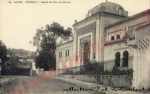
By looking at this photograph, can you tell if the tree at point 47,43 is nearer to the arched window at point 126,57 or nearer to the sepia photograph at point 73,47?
the sepia photograph at point 73,47

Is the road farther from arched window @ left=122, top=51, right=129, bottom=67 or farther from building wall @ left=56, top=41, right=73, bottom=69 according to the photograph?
arched window @ left=122, top=51, right=129, bottom=67

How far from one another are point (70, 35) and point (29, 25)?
0.78 ft

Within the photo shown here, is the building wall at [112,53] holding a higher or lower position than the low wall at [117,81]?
higher

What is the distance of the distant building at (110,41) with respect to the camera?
1.74 m

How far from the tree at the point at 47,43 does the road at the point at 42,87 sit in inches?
3.6

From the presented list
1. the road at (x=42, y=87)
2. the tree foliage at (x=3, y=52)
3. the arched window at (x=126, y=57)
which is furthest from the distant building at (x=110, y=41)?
the tree foliage at (x=3, y=52)

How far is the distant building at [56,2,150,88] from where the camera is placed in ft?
5.70

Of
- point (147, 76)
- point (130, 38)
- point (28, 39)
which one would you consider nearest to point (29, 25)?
point (28, 39)

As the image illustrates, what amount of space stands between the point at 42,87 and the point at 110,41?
449mm

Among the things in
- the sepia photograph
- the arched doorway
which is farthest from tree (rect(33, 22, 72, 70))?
the arched doorway

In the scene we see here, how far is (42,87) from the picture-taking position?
1787 mm

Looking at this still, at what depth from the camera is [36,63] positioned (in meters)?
1.83

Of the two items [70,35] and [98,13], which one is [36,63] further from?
[98,13]

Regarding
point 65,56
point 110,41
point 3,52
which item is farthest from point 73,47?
point 3,52
